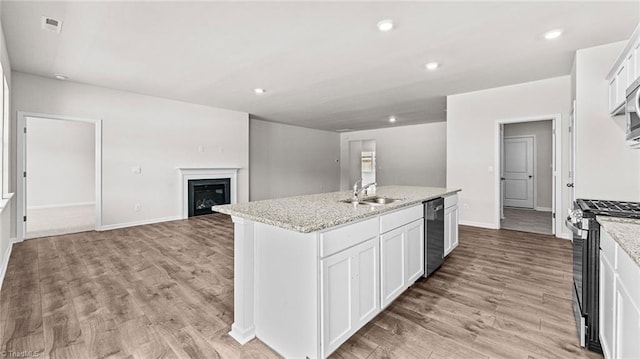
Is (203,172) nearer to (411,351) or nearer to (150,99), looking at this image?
(150,99)

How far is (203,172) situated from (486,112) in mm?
5581

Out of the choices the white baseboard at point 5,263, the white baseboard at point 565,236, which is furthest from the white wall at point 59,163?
the white baseboard at point 565,236

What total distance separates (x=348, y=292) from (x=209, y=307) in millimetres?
1232

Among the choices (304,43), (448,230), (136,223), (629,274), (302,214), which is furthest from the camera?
(136,223)

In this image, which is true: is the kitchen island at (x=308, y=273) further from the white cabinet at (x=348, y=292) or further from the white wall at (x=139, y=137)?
the white wall at (x=139, y=137)

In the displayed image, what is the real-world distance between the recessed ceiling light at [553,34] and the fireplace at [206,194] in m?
5.97

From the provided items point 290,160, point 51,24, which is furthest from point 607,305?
point 290,160

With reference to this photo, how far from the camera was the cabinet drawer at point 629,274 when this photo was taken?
1068mm

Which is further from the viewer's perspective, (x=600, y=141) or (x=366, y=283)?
(x=600, y=141)

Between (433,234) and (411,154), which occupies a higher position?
(411,154)

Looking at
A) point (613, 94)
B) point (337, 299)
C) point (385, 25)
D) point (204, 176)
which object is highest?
point (385, 25)

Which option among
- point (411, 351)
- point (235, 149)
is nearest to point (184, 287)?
point (411, 351)

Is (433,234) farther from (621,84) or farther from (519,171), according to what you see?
(519,171)

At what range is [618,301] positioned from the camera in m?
1.31
